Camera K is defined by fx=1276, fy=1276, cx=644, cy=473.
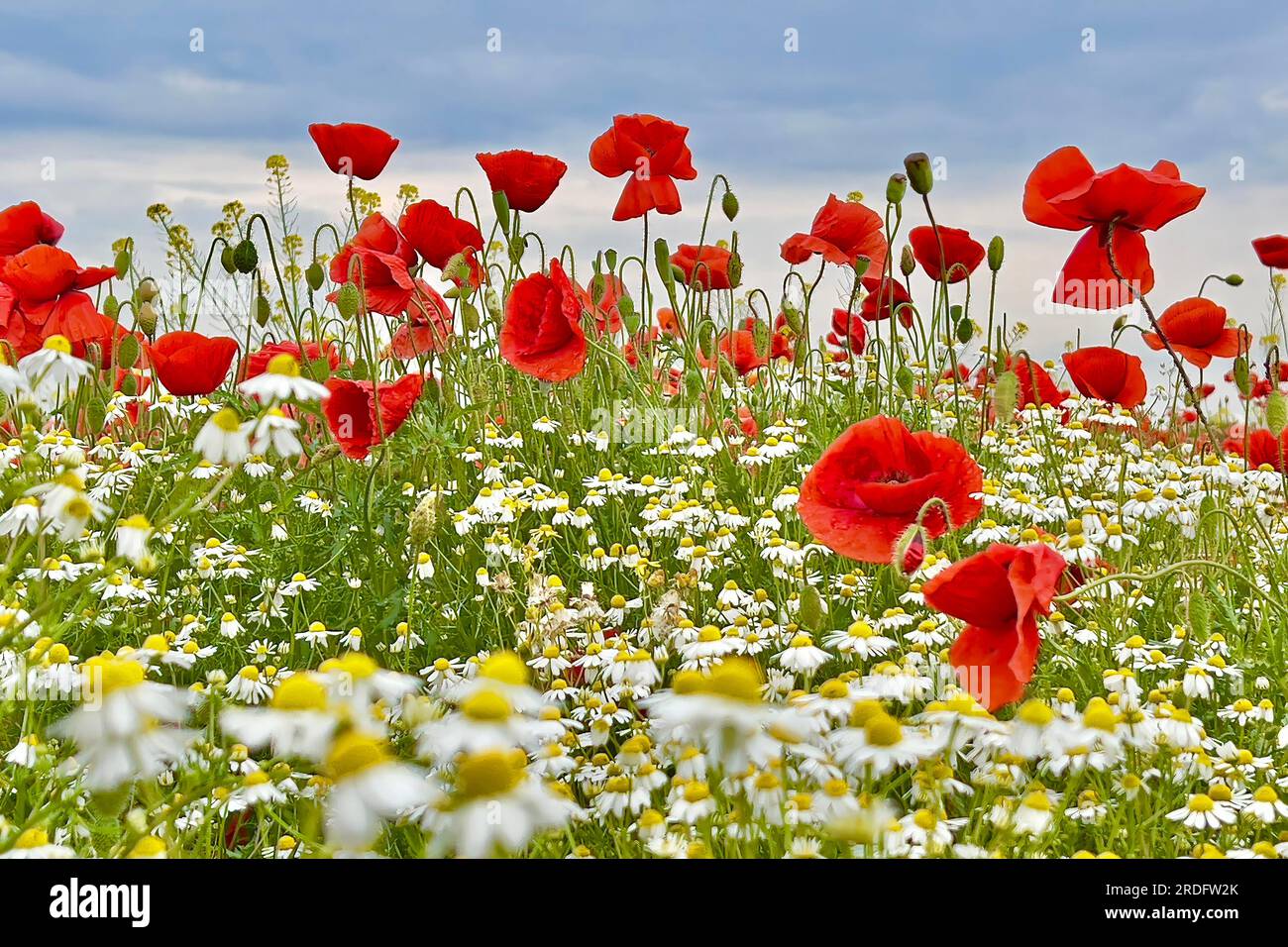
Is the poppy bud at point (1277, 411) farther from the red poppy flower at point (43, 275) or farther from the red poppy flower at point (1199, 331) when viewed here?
the red poppy flower at point (43, 275)

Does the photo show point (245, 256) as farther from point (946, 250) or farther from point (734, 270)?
point (946, 250)

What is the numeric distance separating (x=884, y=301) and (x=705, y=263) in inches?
22.9

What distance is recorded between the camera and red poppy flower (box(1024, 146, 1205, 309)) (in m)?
2.64

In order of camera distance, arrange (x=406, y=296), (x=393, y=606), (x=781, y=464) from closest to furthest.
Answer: (x=393, y=606), (x=781, y=464), (x=406, y=296)

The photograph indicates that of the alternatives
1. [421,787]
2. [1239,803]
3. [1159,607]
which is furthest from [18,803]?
[1159,607]

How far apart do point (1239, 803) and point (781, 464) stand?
164 centimetres

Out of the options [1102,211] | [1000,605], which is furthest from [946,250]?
[1000,605]

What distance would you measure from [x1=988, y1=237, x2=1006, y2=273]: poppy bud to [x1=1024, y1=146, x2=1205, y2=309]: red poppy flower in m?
0.53

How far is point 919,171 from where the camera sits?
288 cm

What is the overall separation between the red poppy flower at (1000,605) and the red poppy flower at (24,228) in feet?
10.8

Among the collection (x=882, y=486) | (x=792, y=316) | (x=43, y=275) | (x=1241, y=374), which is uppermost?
(x=43, y=275)

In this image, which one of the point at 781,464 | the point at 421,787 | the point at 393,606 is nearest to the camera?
the point at 421,787
